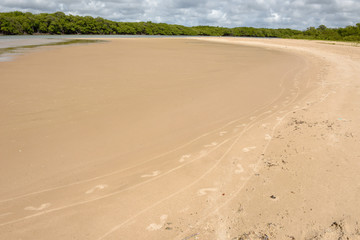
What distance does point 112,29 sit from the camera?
80375 mm

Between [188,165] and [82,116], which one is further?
[82,116]

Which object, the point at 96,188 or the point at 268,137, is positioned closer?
the point at 96,188

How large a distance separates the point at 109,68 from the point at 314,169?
9.25 metres

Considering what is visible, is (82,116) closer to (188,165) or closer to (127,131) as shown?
(127,131)

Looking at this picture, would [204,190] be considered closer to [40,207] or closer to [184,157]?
[184,157]

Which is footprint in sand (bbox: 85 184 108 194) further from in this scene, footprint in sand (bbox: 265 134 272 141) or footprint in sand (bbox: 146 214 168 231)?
footprint in sand (bbox: 265 134 272 141)

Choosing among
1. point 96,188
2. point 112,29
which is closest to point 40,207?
point 96,188

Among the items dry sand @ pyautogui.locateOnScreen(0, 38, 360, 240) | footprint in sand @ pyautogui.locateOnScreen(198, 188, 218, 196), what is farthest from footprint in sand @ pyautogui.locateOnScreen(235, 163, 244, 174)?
footprint in sand @ pyautogui.locateOnScreen(198, 188, 218, 196)

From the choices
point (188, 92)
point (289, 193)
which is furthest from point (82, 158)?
point (188, 92)

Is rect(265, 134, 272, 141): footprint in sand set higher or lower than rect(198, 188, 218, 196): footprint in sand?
higher

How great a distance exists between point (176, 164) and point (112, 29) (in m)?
85.3

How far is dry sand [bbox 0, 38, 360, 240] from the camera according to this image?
2.44 meters

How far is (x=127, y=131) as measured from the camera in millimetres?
4734

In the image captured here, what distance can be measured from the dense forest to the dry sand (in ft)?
132
